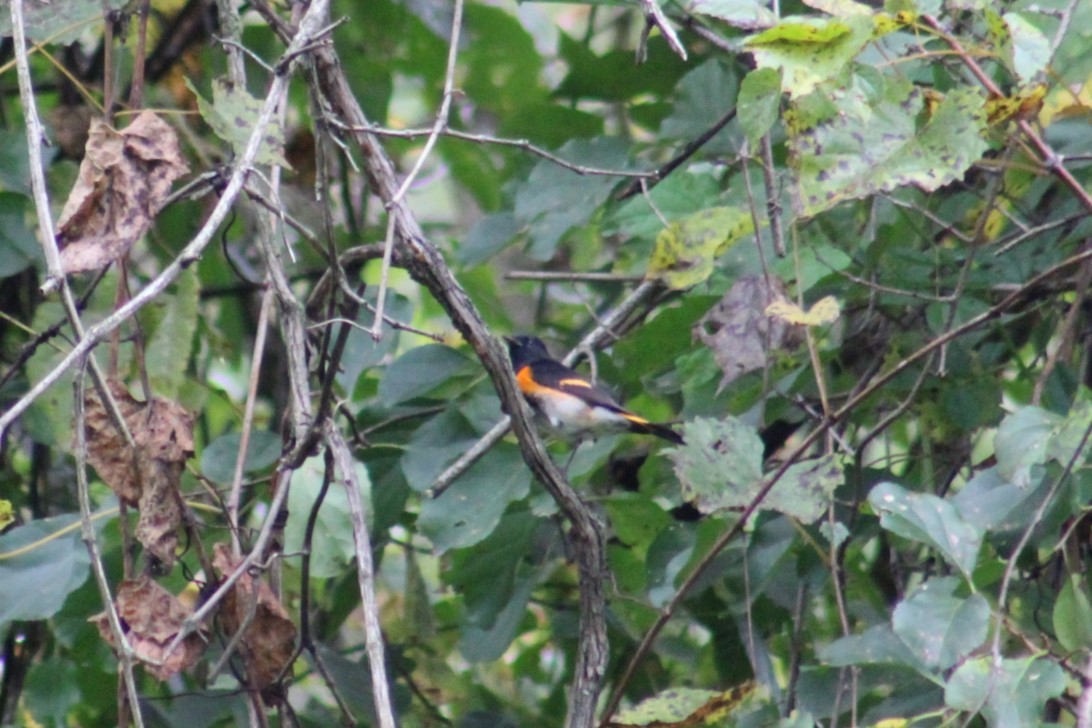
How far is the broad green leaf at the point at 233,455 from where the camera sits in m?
2.84

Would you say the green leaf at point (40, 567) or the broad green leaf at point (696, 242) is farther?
the broad green leaf at point (696, 242)

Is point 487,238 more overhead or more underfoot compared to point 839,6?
more underfoot

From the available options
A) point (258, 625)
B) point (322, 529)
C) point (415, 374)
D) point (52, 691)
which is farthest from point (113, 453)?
point (52, 691)

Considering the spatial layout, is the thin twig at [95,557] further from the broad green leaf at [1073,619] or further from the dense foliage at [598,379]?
the broad green leaf at [1073,619]

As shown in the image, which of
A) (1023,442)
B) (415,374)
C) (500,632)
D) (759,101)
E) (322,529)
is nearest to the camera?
(759,101)

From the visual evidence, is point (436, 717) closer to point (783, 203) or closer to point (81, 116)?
point (783, 203)

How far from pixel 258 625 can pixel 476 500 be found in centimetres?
65

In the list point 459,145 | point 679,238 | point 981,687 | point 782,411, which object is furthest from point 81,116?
point 981,687

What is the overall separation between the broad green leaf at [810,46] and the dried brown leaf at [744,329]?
25.9 inches

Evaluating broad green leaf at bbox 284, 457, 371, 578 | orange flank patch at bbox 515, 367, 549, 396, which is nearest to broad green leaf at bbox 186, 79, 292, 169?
broad green leaf at bbox 284, 457, 371, 578

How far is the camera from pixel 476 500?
9.59 feet

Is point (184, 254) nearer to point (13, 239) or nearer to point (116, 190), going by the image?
point (116, 190)

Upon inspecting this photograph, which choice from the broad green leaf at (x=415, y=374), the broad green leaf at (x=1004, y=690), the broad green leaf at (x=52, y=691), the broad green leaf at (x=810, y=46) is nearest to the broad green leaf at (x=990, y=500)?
the broad green leaf at (x=1004, y=690)

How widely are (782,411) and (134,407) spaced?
156cm
